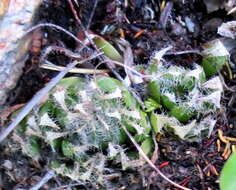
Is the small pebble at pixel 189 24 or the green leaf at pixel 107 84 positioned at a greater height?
the small pebble at pixel 189 24

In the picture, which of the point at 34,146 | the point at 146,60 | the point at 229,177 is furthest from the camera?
the point at 146,60

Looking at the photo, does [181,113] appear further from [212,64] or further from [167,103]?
[212,64]

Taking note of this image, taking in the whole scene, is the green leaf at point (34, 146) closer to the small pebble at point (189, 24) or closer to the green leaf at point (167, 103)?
the green leaf at point (167, 103)

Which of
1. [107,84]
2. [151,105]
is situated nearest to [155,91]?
[151,105]

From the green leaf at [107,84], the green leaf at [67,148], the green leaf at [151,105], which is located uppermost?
the green leaf at [107,84]

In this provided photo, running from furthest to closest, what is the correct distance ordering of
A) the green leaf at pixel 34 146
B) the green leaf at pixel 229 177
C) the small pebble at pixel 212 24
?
1. the small pebble at pixel 212 24
2. the green leaf at pixel 34 146
3. the green leaf at pixel 229 177

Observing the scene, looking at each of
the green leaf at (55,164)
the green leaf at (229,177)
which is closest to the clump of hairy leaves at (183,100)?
the green leaf at (229,177)


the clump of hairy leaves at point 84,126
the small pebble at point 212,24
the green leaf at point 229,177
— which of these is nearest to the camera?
the green leaf at point 229,177
